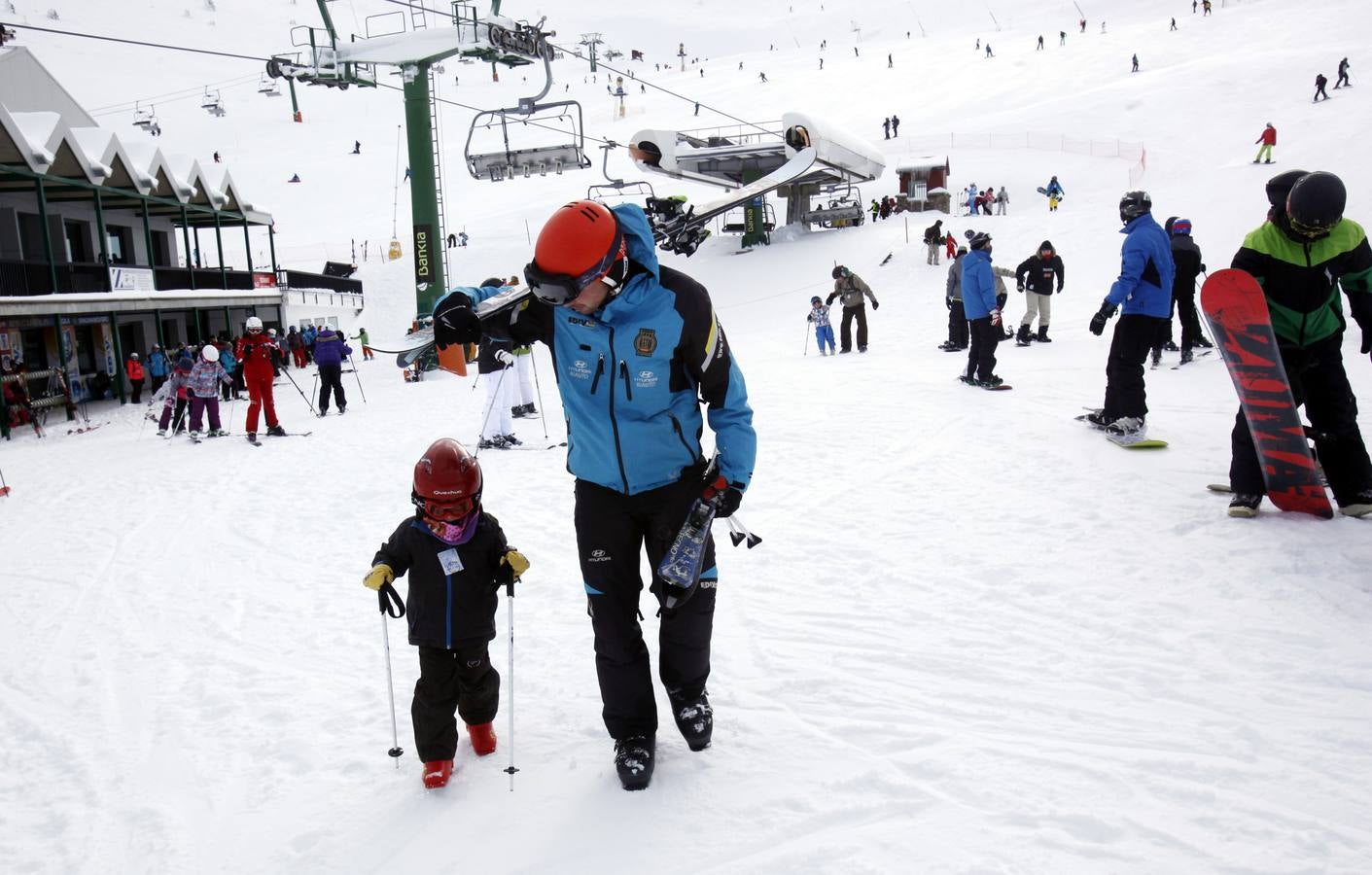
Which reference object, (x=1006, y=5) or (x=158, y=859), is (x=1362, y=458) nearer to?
(x=158, y=859)

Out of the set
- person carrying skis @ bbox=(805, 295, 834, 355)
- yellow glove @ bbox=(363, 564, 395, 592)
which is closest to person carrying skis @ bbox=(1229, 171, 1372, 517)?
yellow glove @ bbox=(363, 564, 395, 592)

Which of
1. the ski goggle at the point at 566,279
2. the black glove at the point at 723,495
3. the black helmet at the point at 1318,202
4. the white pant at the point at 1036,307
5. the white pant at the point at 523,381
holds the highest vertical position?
the black helmet at the point at 1318,202

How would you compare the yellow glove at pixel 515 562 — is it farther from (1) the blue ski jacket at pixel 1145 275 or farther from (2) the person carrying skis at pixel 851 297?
(2) the person carrying skis at pixel 851 297

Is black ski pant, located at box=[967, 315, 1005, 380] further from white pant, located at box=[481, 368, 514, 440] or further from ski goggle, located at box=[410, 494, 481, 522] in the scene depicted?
ski goggle, located at box=[410, 494, 481, 522]

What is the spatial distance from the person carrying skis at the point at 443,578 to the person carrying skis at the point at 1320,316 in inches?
169

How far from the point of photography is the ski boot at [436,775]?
318 cm

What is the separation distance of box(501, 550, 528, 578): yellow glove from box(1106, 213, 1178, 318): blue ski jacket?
515cm

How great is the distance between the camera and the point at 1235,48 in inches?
1929

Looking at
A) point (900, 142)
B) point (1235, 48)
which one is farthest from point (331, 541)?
point (1235, 48)

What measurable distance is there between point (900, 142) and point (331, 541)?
42578 millimetres

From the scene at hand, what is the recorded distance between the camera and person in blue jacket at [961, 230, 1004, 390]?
9609 mm

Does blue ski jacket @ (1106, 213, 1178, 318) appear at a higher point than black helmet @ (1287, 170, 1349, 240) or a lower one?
lower

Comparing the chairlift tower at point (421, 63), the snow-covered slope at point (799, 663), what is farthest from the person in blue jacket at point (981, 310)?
the chairlift tower at point (421, 63)

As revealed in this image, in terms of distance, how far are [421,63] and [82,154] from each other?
26.0 feet
